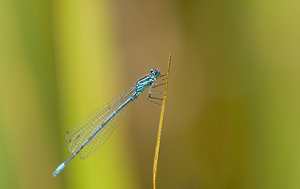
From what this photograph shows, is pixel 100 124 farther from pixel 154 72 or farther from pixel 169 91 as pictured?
pixel 169 91

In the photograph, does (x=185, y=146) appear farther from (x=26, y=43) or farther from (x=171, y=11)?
(x=26, y=43)

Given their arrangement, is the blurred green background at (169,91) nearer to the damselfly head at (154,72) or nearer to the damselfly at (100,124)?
the damselfly at (100,124)

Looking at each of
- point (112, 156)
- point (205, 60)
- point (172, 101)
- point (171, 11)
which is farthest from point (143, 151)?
point (171, 11)

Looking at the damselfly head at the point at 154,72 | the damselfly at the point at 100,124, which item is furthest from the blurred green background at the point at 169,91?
the damselfly head at the point at 154,72

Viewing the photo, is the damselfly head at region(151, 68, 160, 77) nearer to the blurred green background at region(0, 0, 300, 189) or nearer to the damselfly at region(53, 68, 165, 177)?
the damselfly at region(53, 68, 165, 177)

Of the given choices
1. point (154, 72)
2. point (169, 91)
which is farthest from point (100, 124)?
point (169, 91)

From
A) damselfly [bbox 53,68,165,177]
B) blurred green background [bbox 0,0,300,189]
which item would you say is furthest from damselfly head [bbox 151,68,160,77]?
blurred green background [bbox 0,0,300,189]
